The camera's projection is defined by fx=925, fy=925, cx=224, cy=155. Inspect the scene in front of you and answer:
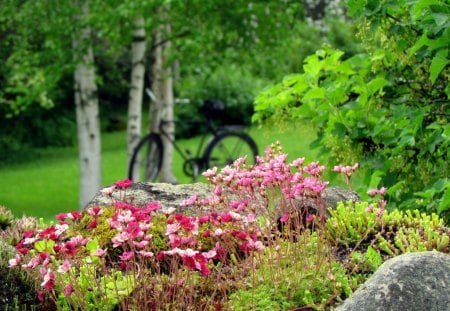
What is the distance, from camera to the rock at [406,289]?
14.3 ft

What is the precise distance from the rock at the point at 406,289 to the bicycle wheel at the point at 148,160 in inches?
524

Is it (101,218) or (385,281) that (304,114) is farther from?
(385,281)

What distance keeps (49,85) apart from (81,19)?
1464 mm

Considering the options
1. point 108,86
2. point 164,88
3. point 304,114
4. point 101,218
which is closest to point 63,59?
point 164,88

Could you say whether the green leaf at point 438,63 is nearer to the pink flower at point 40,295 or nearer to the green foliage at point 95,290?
the green foliage at point 95,290

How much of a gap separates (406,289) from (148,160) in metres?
13.9

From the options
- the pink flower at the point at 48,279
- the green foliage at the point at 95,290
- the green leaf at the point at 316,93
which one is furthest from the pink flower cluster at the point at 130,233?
the green leaf at the point at 316,93

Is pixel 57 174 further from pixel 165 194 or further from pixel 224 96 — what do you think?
pixel 165 194

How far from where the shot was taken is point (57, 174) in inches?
1111

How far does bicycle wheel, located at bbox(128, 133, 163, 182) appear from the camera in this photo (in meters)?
17.7

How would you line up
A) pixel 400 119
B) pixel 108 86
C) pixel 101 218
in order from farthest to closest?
pixel 108 86 → pixel 400 119 → pixel 101 218

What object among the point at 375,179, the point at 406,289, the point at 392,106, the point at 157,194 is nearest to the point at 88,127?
the point at 157,194

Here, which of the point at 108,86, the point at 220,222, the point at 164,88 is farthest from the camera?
the point at 108,86

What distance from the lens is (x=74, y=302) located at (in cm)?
487
